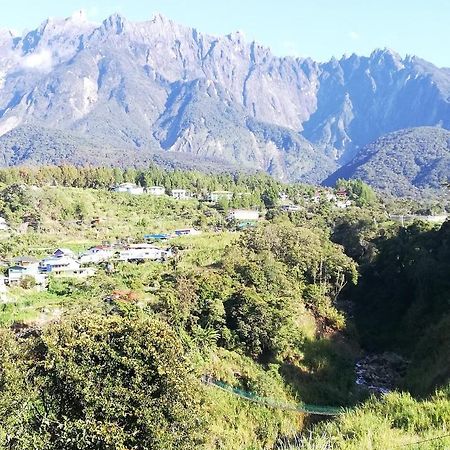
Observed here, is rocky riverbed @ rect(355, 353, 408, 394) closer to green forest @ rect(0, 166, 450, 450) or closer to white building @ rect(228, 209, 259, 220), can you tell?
green forest @ rect(0, 166, 450, 450)

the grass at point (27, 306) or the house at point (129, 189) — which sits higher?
the grass at point (27, 306)

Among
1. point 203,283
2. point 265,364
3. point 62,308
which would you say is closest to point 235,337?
point 265,364

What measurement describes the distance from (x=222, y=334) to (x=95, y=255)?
26081 millimetres

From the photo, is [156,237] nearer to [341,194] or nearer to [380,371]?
[380,371]

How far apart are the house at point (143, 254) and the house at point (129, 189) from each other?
30.5m

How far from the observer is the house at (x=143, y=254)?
164 feet

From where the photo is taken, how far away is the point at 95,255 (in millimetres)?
50594

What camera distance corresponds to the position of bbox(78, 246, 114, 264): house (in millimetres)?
49344

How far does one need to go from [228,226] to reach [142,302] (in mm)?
35639

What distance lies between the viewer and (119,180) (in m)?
88.1

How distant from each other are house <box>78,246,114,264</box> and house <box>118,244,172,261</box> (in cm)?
130

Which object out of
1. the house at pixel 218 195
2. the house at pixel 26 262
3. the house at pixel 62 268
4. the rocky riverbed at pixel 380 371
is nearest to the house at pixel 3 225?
the house at pixel 26 262

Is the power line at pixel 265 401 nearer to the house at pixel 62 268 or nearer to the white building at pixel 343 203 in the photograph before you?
the house at pixel 62 268

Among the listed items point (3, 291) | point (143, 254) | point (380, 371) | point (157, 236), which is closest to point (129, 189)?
point (157, 236)
